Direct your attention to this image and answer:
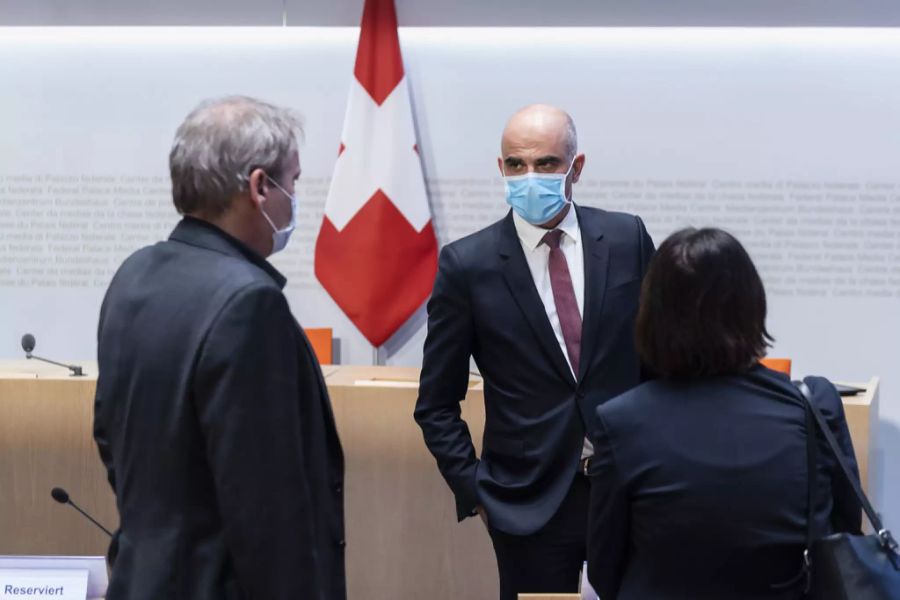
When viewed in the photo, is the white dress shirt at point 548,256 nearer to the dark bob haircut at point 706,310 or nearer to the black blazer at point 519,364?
the black blazer at point 519,364

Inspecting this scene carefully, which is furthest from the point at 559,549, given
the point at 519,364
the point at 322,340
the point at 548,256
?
the point at 322,340

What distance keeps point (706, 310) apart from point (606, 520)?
406mm

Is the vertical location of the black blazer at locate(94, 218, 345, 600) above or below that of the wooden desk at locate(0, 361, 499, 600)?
above

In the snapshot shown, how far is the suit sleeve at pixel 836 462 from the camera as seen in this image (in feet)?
6.35

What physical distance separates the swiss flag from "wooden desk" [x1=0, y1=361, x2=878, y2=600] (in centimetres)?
115

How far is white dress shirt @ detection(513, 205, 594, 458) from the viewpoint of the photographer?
2.92 meters

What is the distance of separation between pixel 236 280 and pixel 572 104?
3.76 meters

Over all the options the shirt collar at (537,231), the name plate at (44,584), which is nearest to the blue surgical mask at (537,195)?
the shirt collar at (537,231)

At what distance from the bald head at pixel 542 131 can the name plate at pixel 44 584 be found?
5.44 feet

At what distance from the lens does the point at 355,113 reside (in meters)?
5.31

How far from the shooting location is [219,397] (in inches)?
68.5

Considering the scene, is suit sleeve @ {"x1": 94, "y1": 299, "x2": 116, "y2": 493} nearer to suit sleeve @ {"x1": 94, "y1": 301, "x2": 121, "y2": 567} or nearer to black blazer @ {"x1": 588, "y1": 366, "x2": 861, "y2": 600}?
suit sleeve @ {"x1": 94, "y1": 301, "x2": 121, "y2": 567}

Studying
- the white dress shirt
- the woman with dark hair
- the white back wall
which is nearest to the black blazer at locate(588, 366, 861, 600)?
the woman with dark hair

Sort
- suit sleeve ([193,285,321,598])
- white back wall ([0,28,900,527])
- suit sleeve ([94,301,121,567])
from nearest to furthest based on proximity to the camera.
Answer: suit sleeve ([193,285,321,598]) < suit sleeve ([94,301,121,567]) < white back wall ([0,28,900,527])
